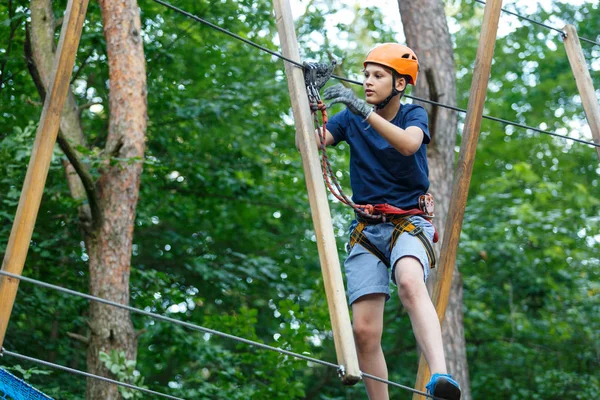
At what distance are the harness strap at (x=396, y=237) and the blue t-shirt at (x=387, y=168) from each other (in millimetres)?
79

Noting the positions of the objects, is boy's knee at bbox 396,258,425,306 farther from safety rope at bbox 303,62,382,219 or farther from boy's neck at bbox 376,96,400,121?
boy's neck at bbox 376,96,400,121

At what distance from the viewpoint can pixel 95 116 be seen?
9461 millimetres

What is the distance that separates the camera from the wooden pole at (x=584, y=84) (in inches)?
204

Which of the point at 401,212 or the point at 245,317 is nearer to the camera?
the point at 401,212

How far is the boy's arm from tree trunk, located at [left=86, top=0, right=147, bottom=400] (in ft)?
10.4

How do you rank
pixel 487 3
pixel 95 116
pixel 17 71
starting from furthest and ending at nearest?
pixel 95 116 < pixel 17 71 < pixel 487 3

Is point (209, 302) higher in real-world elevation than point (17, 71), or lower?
lower

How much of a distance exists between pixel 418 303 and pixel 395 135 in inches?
25.1

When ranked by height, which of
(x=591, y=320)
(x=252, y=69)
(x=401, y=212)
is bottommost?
(x=401, y=212)

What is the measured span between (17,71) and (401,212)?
535 cm

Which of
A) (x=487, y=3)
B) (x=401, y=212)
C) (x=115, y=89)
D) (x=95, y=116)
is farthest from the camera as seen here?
(x=95, y=116)

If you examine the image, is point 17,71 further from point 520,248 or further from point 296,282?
point 520,248

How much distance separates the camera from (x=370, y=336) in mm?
3633

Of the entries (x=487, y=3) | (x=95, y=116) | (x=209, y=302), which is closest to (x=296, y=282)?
(x=209, y=302)
